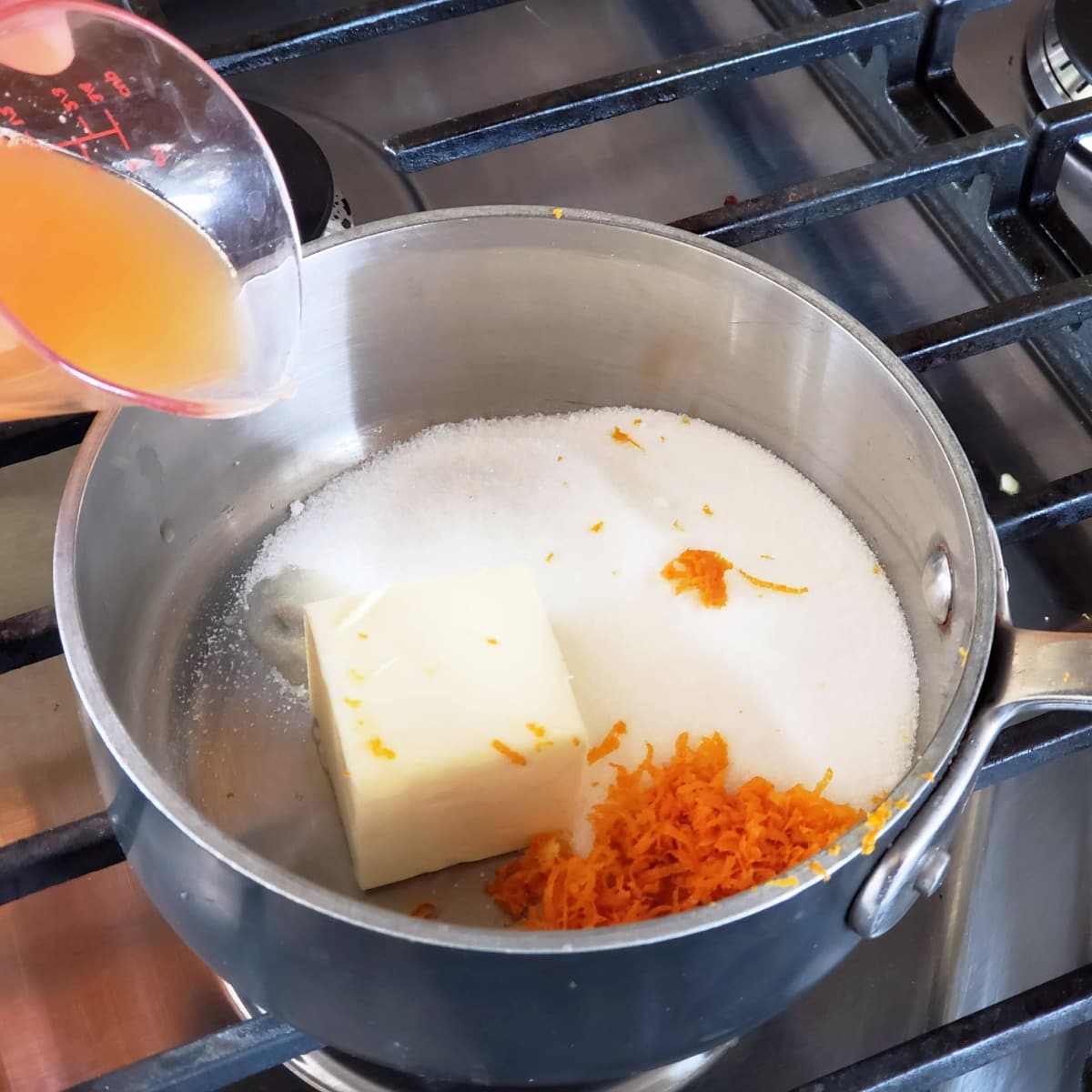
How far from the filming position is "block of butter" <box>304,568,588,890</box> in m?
0.70

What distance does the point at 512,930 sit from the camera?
0.53 m

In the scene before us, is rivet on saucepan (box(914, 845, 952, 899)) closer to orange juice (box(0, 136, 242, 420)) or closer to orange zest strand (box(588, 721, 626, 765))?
orange zest strand (box(588, 721, 626, 765))

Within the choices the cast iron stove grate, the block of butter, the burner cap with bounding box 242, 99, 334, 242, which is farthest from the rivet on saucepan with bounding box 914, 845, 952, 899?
the burner cap with bounding box 242, 99, 334, 242

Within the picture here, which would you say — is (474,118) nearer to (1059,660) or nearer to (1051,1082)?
(1059,660)

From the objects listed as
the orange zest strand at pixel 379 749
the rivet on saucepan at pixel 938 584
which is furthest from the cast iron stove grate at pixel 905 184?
the orange zest strand at pixel 379 749

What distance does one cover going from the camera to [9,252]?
66 centimetres

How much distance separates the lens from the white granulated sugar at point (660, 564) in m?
0.79

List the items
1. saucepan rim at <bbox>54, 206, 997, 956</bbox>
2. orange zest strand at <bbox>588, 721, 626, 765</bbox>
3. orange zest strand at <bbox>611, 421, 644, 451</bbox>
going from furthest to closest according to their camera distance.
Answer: orange zest strand at <bbox>611, 421, 644, 451</bbox> → orange zest strand at <bbox>588, 721, 626, 765</bbox> → saucepan rim at <bbox>54, 206, 997, 956</bbox>

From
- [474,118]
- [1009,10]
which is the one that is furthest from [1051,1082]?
[1009,10]

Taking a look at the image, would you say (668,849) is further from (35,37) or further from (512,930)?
(35,37)

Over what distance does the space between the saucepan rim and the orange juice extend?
43 mm

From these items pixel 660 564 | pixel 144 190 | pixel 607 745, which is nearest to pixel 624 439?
pixel 660 564

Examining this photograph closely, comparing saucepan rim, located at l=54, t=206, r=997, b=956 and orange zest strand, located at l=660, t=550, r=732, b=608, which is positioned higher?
orange zest strand, located at l=660, t=550, r=732, b=608

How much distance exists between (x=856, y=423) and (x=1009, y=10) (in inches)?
18.8
